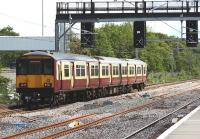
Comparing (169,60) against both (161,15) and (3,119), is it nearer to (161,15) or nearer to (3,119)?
(161,15)

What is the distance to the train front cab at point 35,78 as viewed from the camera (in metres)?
28.5

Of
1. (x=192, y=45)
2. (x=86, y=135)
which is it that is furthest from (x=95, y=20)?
(x=86, y=135)

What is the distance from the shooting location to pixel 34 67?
95.6ft

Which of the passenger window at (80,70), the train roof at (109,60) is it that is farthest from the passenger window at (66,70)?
the train roof at (109,60)

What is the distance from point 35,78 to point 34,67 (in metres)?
0.64

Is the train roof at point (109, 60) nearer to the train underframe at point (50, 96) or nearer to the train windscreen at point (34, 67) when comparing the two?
the train underframe at point (50, 96)

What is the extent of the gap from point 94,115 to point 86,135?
24.4 ft

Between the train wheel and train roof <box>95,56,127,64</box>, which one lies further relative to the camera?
train roof <box>95,56,127,64</box>

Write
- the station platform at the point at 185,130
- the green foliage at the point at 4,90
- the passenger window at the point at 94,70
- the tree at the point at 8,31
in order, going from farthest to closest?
the tree at the point at 8,31, the passenger window at the point at 94,70, the green foliage at the point at 4,90, the station platform at the point at 185,130

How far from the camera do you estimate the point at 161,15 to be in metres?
41.0

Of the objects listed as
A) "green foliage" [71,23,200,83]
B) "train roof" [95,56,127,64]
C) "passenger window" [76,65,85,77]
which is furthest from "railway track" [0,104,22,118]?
"green foliage" [71,23,200,83]

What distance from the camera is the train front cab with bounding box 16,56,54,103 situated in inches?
1122

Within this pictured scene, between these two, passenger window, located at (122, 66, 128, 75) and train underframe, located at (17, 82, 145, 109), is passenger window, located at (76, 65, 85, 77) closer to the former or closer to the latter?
train underframe, located at (17, 82, 145, 109)

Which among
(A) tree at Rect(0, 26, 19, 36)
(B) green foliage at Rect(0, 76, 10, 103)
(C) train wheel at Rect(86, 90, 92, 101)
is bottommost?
(C) train wheel at Rect(86, 90, 92, 101)
